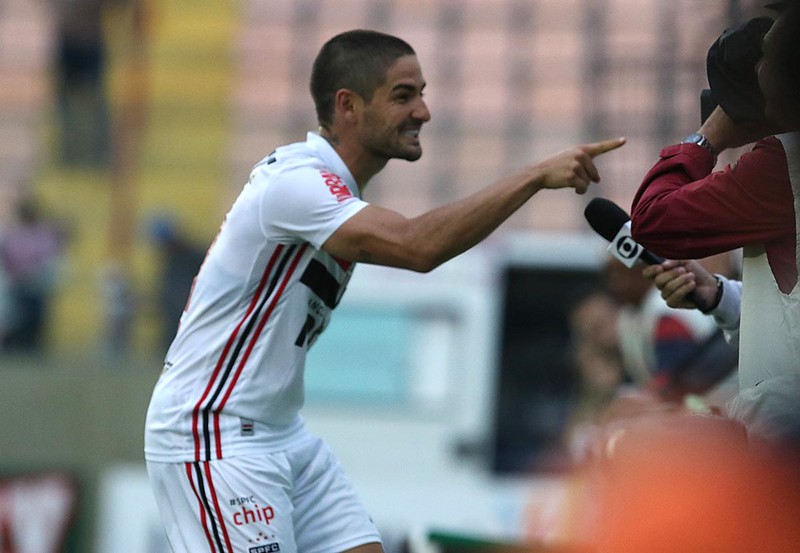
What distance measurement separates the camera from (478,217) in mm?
3891

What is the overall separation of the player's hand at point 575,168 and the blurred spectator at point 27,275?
845 centimetres

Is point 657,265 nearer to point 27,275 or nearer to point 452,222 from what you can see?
point 452,222

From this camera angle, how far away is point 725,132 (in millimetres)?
3514

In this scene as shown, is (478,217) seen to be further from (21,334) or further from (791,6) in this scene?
(21,334)

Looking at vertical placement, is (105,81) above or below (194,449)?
above

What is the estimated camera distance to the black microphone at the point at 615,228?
156 inches

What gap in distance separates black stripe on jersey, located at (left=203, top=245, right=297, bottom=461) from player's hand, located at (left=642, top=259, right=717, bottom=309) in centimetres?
112

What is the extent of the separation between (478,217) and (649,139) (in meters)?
8.22

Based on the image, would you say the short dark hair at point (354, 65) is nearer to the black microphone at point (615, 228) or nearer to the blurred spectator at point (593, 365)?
the black microphone at point (615, 228)

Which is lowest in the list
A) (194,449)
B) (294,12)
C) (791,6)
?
(194,449)

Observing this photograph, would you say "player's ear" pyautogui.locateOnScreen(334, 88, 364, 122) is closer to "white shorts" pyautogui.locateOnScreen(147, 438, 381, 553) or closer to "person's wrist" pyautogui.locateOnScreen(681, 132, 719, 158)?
"white shorts" pyautogui.locateOnScreen(147, 438, 381, 553)

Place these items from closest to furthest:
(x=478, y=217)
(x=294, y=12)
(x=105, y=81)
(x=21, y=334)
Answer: (x=478, y=217)
(x=21, y=334)
(x=105, y=81)
(x=294, y=12)

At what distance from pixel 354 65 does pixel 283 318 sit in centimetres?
88

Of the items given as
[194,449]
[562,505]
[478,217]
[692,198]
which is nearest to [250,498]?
[194,449]
